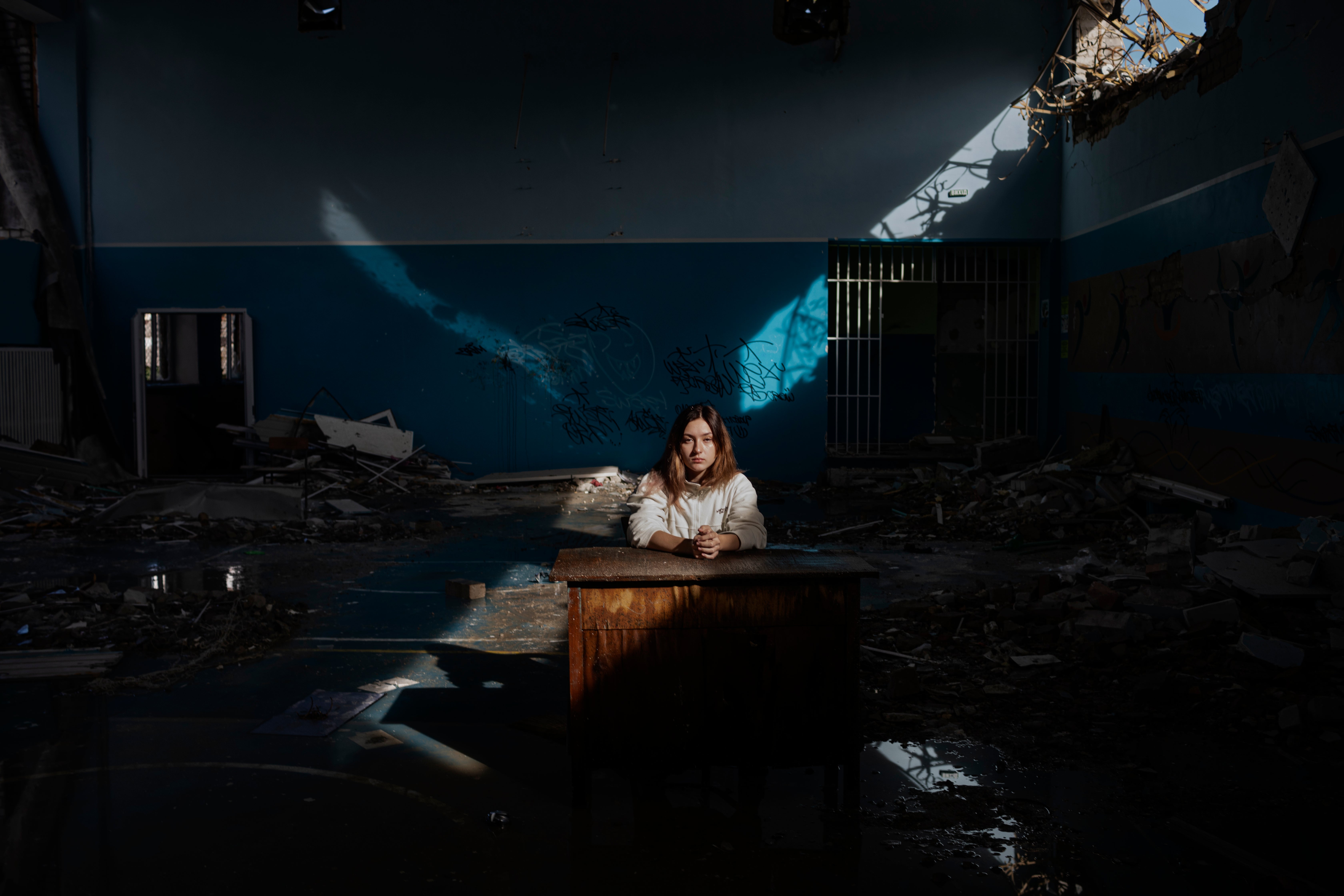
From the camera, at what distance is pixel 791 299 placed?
41.0ft

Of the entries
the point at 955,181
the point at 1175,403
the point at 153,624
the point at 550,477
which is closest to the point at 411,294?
the point at 550,477

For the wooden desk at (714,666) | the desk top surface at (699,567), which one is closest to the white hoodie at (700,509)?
the desk top surface at (699,567)

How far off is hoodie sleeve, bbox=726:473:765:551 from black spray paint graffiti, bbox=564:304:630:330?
29.7ft

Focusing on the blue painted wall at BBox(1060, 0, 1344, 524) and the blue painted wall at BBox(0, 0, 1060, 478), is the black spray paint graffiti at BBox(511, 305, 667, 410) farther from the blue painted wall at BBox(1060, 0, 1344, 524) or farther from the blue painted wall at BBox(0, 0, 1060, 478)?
the blue painted wall at BBox(1060, 0, 1344, 524)

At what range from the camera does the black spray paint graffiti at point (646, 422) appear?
1272 cm

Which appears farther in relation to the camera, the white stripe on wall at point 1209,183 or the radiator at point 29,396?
the radiator at point 29,396

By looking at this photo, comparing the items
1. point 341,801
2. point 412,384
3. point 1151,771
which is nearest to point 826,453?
point 412,384

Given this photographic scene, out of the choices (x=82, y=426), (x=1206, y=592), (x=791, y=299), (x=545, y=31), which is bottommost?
(x=1206, y=592)

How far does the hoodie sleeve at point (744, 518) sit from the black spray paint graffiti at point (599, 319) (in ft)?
29.7

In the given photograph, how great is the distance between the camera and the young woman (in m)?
3.59

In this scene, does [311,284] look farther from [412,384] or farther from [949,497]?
[949,497]

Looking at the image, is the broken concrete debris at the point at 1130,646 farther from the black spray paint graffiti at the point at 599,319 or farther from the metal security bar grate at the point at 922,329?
the black spray paint graffiti at the point at 599,319

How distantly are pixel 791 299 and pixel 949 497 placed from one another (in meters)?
3.71

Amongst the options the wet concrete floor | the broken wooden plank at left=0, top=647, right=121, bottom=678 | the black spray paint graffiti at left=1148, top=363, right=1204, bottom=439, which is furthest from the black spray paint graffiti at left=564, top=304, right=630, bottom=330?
the broken wooden plank at left=0, top=647, right=121, bottom=678
